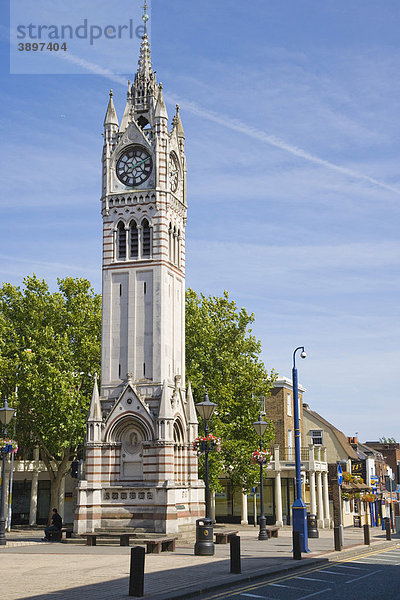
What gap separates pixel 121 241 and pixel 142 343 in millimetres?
6366

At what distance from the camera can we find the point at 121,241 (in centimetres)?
4134

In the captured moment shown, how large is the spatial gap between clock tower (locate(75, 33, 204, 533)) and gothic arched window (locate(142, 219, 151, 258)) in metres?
0.07

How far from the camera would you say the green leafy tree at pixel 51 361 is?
4619 cm

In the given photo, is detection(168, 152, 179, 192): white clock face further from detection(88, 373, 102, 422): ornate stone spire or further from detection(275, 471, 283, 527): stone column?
detection(275, 471, 283, 527): stone column

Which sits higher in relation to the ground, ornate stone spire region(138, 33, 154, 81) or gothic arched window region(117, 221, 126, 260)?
ornate stone spire region(138, 33, 154, 81)

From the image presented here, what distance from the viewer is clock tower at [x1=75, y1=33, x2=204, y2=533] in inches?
1452

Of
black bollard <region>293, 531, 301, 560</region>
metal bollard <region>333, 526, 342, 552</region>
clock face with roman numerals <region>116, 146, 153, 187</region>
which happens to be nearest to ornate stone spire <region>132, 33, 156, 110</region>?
clock face with roman numerals <region>116, 146, 153, 187</region>

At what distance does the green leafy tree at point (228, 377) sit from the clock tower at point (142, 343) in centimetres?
720

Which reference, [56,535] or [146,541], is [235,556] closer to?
[146,541]

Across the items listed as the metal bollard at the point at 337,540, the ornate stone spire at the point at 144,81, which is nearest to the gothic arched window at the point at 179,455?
the metal bollard at the point at 337,540

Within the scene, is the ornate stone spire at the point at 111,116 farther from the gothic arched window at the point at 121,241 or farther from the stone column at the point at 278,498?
the stone column at the point at 278,498

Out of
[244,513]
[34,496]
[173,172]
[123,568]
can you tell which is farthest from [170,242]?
[34,496]

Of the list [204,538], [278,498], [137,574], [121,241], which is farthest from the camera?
[278,498]

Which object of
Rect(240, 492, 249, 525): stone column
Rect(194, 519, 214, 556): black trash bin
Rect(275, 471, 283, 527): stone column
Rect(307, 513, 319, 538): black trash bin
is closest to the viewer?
Rect(194, 519, 214, 556): black trash bin
